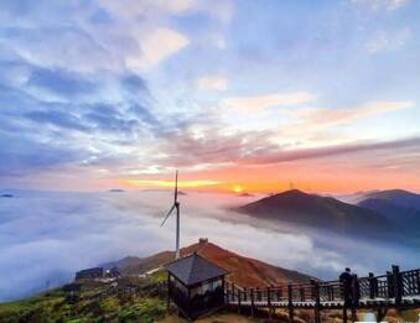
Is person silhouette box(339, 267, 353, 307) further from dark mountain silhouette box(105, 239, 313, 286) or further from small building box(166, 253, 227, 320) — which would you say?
dark mountain silhouette box(105, 239, 313, 286)

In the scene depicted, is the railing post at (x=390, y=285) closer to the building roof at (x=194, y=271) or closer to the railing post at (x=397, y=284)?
the railing post at (x=397, y=284)

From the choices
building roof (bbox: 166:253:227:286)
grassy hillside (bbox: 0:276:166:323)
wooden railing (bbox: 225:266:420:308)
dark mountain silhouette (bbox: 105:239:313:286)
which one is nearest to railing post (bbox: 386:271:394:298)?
wooden railing (bbox: 225:266:420:308)

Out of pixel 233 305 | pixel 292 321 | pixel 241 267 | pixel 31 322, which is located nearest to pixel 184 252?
pixel 241 267

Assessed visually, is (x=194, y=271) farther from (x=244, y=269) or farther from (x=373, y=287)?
(x=244, y=269)

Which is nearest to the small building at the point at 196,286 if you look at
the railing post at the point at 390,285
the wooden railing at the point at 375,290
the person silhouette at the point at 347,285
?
the wooden railing at the point at 375,290

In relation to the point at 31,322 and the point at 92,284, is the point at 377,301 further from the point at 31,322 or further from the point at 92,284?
the point at 92,284

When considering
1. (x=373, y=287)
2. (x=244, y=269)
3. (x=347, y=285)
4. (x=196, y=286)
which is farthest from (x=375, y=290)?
(x=244, y=269)

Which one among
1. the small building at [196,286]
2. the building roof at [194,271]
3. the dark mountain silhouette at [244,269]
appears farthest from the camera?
the dark mountain silhouette at [244,269]
